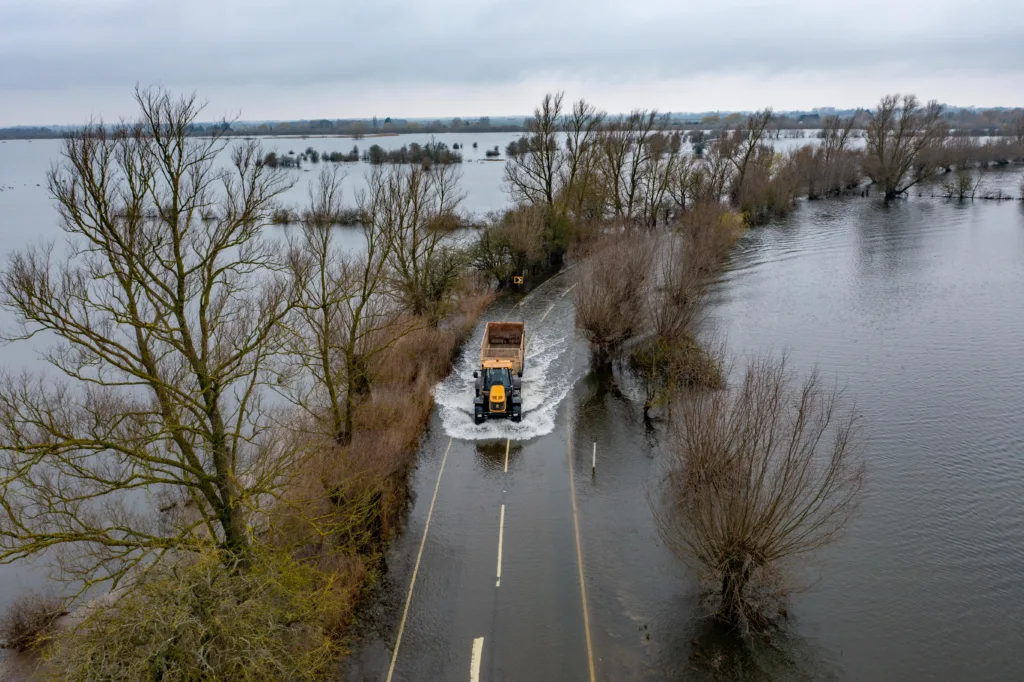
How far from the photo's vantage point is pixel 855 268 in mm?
45750

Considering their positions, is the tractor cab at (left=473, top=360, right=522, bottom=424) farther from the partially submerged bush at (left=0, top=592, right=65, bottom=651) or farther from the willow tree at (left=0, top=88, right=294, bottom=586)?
the partially submerged bush at (left=0, top=592, right=65, bottom=651)

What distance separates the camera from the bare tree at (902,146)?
74188 mm

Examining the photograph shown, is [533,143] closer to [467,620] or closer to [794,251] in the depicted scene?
[794,251]

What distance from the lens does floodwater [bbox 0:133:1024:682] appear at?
14047 mm

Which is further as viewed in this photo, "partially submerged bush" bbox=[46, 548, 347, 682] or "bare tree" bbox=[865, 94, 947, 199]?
"bare tree" bbox=[865, 94, 947, 199]

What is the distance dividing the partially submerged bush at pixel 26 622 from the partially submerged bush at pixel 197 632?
6001mm

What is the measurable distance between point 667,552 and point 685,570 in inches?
30.9

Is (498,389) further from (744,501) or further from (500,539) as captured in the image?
(744,501)

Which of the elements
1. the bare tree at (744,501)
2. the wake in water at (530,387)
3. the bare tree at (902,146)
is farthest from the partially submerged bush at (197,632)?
the bare tree at (902,146)

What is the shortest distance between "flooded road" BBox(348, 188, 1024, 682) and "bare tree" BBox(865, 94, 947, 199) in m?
46.9

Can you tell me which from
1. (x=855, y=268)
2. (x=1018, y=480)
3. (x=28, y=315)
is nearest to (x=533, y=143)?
(x=855, y=268)

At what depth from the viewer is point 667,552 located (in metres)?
17.2

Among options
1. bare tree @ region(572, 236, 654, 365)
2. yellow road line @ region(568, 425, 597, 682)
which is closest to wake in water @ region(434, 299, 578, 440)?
bare tree @ region(572, 236, 654, 365)

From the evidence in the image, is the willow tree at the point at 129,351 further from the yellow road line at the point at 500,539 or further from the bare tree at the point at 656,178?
the bare tree at the point at 656,178
